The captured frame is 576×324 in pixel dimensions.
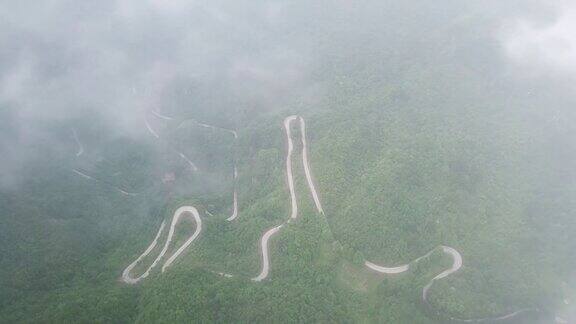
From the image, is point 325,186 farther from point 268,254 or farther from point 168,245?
point 168,245

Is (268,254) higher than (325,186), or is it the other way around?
(325,186)

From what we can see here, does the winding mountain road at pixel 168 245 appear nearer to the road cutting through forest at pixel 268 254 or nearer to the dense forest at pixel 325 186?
the road cutting through forest at pixel 268 254

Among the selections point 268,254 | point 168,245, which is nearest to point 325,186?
point 268,254

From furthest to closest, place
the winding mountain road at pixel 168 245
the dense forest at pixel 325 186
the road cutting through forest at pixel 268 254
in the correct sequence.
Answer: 1. the winding mountain road at pixel 168 245
2. the road cutting through forest at pixel 268 254
3. the dense forest at pixel 325 186

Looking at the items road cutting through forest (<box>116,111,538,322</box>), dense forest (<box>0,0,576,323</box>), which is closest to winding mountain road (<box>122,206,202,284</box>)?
road cutting through forest (<box>116,111,538,322</box>)

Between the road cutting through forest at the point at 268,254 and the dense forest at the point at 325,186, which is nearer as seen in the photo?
the dense forest at the point at 325,186

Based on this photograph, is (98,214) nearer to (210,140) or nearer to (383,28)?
(210,140)

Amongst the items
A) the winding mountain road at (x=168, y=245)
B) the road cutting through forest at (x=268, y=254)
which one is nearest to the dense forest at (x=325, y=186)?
the road cutting through forest at (x=268, y=254)

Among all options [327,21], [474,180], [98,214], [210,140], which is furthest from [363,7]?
[98,214]

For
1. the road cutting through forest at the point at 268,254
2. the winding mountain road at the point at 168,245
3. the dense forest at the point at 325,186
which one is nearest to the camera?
the dense forest at the point at 325,186

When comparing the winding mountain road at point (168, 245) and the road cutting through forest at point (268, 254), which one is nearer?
the road cutting through forest at point (268, 254)
